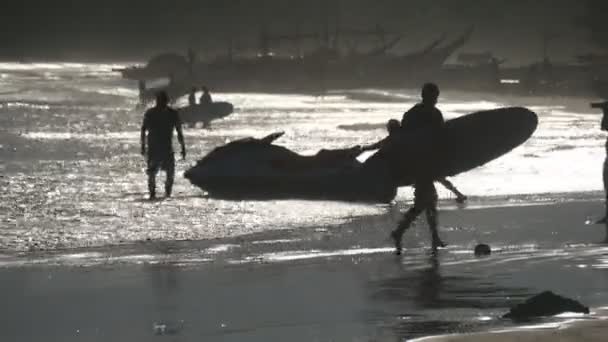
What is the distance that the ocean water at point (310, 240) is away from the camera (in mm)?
11172

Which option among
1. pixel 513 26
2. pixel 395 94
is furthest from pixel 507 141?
pixel 513 26

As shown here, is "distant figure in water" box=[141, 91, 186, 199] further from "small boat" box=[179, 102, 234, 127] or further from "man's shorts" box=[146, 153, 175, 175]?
"small boat" box=[179, 102, 234, 127]

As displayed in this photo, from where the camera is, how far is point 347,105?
5909 centimetres

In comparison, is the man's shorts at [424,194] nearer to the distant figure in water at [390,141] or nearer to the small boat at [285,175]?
the distant figure in water at [390,141]

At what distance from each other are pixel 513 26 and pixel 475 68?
2460 inches

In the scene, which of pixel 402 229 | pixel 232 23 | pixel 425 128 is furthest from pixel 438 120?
pixel 232 23

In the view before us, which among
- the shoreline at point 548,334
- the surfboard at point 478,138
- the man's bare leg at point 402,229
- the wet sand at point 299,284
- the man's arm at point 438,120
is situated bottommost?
the wet sand at point 299,284

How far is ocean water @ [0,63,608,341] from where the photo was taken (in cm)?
1117

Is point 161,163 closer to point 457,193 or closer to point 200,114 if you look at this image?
point 457,193

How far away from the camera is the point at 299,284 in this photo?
12555 mm

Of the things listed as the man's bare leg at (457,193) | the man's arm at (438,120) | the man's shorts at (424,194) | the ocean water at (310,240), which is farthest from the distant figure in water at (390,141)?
the man's shorts at (424,194)

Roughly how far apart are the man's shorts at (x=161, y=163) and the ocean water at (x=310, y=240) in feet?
1.52

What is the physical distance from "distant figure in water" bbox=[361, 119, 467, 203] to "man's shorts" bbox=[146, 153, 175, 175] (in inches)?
118

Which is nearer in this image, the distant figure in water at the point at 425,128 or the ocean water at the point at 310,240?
the ocean water at the point at 310,240
